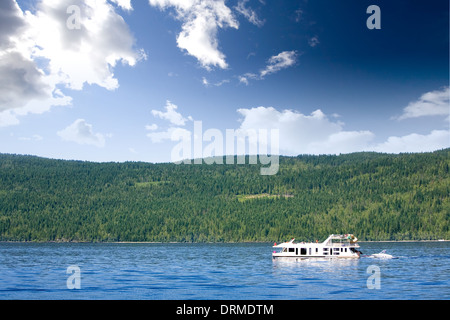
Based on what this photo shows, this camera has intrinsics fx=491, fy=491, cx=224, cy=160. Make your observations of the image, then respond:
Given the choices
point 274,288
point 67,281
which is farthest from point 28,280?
point 274,288

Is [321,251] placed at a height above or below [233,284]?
below

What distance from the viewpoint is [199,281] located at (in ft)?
233

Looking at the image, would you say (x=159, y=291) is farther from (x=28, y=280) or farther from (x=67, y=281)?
(x=28, y=280)

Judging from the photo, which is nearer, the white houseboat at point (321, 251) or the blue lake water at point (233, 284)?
the blue lake water at point (233, 284)

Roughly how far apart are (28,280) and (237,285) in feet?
100

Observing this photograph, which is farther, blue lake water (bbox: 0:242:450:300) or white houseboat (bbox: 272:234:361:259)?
white houseboat (bbox: 272:234:361:259)

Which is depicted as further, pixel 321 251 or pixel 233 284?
pixel 321 251
